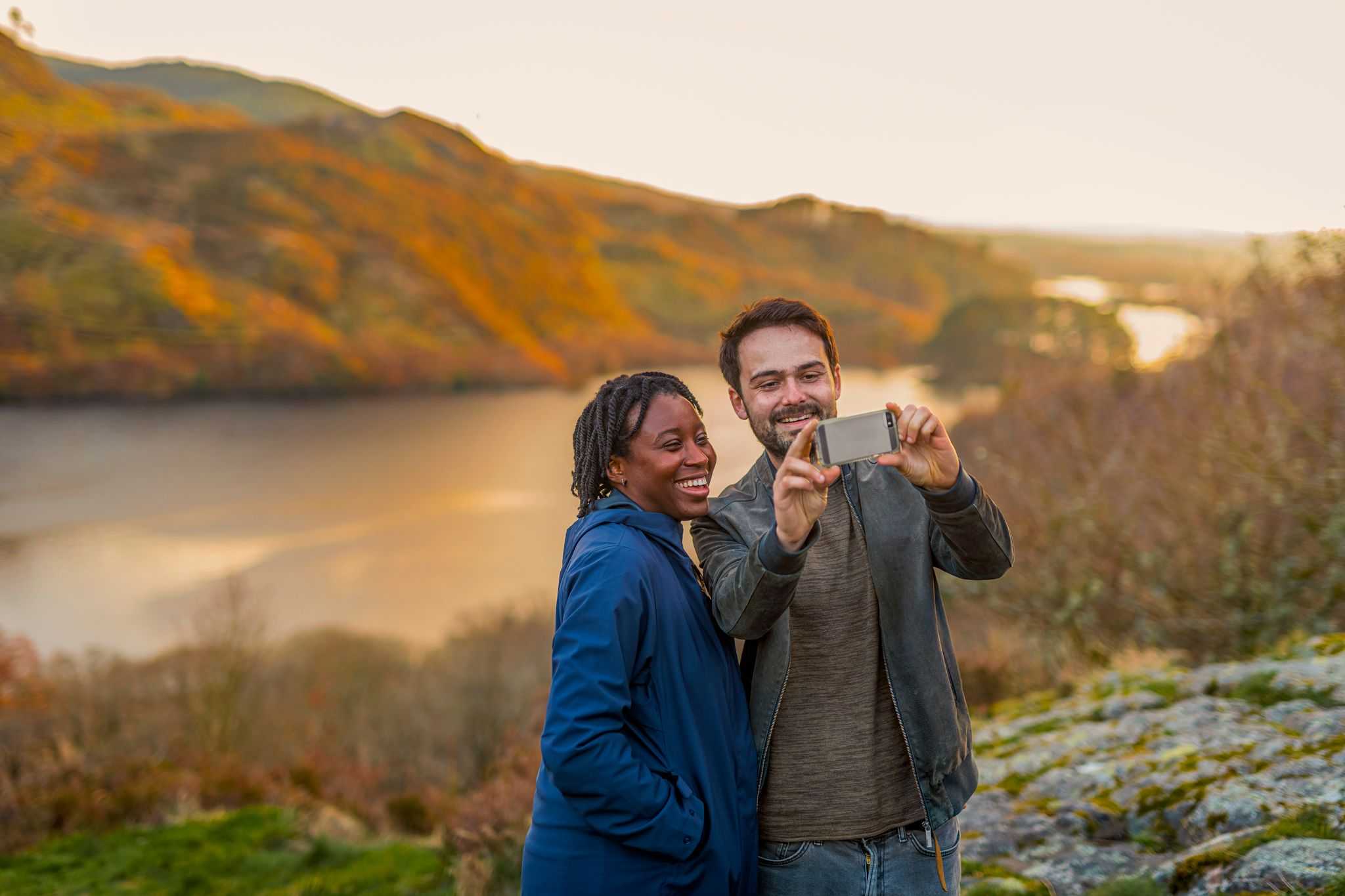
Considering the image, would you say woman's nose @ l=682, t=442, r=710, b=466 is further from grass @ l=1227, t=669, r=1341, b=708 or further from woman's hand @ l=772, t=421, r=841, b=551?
grass @ l=1227, t=669, r=1341, b=708

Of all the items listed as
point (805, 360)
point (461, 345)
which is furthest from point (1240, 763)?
point (461, 345)

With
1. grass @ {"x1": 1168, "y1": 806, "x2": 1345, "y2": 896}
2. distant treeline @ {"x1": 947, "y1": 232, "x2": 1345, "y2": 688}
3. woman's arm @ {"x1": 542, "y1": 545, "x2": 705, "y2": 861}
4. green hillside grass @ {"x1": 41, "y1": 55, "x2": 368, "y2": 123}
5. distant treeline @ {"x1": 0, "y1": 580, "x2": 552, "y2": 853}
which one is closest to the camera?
woman's arm @ {"x1": 542, "y1": 545, "x2": 705, "y2": 861}

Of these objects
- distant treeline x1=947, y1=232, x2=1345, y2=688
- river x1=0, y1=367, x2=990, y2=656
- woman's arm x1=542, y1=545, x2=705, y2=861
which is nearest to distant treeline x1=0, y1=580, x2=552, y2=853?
river x1=0, y1=367, x2=990, y2=656

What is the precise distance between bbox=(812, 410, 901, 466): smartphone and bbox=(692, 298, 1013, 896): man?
0.16 feet

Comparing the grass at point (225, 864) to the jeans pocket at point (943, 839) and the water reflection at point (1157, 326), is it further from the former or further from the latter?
the water reflection at point (1157, 326)

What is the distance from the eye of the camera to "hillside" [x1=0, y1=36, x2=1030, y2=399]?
37094mm

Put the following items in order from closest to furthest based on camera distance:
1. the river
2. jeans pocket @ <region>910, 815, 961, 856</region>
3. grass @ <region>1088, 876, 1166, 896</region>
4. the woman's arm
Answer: the woman's arm
jeans pocket @ <region>910, 815, 961, 856</region>
grass @ <region>1088, 876, 1166, 896</region>
the river

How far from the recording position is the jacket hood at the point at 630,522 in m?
2.21

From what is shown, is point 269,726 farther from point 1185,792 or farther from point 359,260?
point 1185,792

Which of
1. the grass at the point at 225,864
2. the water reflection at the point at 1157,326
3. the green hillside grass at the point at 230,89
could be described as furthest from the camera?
the green hillside grass at the point at 230,89

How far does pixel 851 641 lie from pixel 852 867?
0.50 m

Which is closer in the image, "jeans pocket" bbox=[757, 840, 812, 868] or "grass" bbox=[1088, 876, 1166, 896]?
"jeans pocket" bbox=[757, 840, 812, 868]

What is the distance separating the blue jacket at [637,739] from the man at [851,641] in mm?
113

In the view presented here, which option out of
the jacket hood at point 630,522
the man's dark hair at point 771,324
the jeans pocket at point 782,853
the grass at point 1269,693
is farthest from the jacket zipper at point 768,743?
the grass at point 1269,693
